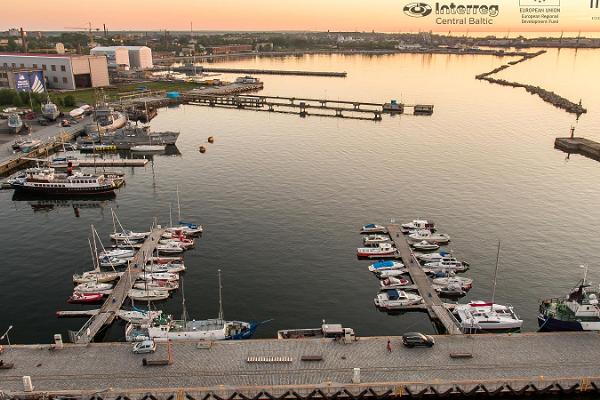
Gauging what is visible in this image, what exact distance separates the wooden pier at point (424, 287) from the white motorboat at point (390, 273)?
1.05 meters

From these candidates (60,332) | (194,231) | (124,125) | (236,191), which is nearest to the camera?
(60,332)

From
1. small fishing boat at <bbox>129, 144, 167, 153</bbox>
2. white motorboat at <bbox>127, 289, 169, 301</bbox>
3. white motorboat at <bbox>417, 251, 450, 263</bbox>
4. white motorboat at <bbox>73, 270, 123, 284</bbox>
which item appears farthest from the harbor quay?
small fishing boat at <bbox>129, 144, 167, 153</bbox>

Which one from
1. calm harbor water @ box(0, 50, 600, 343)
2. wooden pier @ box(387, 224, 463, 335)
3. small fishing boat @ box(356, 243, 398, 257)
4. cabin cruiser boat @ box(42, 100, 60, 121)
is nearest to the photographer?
wooden pier @ box(387, 224, 463, 335)

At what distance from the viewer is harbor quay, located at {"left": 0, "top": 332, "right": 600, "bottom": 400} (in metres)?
40.5

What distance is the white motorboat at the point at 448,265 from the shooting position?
67.1 meters

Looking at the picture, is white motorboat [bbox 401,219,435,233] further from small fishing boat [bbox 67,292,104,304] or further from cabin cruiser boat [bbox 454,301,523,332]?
small fishing boat [bbox 67,292,104,304]

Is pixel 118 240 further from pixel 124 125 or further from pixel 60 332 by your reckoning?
pixel 124 125

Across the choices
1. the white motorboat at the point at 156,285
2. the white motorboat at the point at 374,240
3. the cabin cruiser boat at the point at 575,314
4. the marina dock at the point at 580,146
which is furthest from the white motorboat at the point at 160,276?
the marina dock at the point at 580,146

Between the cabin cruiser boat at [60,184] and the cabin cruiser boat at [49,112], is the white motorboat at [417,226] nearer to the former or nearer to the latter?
the cabin cruiser boat at [60,184]

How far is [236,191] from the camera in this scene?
97.9 meters

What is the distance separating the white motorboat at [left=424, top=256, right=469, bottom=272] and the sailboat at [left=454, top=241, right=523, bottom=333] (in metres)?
11.1

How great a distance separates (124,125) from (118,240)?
302ft

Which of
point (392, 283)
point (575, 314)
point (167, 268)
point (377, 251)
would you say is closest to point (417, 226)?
point (377, 251)

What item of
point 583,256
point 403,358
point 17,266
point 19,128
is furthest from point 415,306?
point 19,128
